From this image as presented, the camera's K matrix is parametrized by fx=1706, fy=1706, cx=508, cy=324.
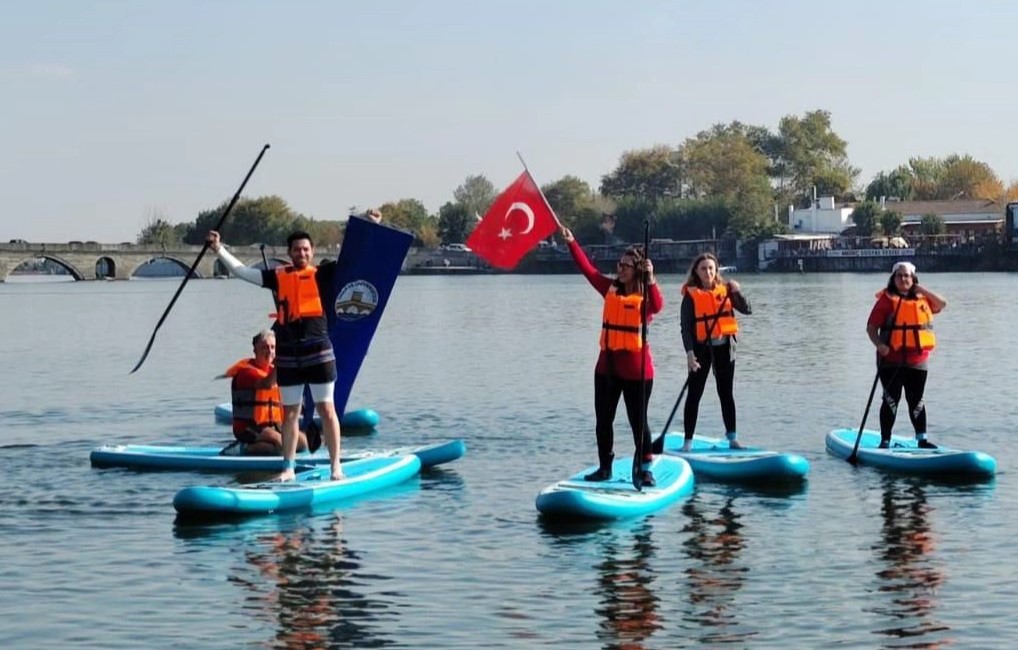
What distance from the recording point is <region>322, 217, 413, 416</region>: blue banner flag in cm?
1847

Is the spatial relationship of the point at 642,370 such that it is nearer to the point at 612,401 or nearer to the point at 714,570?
the point at 612,401

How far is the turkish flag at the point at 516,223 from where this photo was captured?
54.4ft

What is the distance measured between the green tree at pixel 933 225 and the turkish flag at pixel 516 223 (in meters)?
147

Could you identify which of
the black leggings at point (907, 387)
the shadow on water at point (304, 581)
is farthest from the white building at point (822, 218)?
the shadow on water at point (304, 581)

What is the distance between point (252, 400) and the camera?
60.3 feet

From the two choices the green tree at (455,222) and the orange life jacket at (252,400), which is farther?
the green tree at (455,222)

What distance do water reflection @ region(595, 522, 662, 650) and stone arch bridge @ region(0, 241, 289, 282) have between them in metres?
130

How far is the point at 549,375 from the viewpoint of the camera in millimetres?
35250

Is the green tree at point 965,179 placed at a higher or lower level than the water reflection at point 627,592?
higher

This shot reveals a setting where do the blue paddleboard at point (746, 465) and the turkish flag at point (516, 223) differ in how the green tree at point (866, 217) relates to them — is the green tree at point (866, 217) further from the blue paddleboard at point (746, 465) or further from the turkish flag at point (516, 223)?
the turkish flag at point (516, 223)

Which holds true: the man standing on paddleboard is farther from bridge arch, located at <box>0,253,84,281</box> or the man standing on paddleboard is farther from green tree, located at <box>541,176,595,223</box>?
green tree, located at <box>541,176,595,223</box>

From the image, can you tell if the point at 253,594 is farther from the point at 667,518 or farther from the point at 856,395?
the point at 856,395

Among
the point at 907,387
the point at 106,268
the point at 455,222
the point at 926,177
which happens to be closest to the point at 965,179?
the point at 926,177

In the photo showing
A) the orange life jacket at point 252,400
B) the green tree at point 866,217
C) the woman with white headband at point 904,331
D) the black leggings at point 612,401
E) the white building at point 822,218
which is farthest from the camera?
the white building at point 822,218
